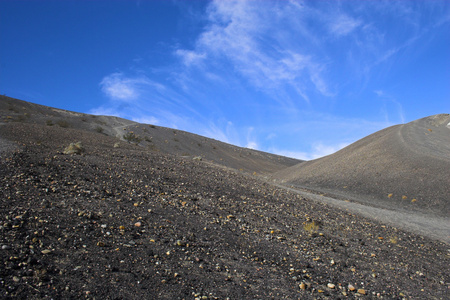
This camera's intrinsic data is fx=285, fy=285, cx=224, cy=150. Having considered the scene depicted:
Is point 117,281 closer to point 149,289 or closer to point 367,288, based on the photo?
point 149,289

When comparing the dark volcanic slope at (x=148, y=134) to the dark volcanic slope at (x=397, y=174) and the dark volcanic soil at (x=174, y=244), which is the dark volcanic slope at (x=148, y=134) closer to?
the dark volcanic slope at (x=397, y=174)

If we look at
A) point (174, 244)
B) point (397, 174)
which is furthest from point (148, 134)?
point (174, 244)

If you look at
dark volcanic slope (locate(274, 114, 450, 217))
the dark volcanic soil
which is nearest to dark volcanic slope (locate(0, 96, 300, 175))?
dark volcanic slope (locate(274, 114, 450, 217))

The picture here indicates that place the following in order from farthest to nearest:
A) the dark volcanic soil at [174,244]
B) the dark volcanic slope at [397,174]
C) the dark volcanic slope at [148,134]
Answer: the dark volcanic slope at [148,134], the dark volcanic slope at [397,174], the dark volcanic soil at [174,244]

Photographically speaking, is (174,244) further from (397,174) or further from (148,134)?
(148,134)

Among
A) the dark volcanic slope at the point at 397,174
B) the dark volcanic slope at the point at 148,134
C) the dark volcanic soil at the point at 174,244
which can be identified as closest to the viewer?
the dark volcanic soil at the point at 174,244

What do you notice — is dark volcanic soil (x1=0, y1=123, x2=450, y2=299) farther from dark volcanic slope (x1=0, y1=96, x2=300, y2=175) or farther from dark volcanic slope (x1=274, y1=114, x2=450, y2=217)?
dark volcanic slope (x1=0, y1=96, x2=300, y2=175)

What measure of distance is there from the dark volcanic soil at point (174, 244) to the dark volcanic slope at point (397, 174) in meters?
10.3

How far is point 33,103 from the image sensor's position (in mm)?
51188

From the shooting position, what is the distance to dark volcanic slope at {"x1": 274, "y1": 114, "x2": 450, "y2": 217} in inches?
797

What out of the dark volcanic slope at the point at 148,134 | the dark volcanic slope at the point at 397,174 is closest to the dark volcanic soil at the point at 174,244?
the dark volcanic slope at the point at 397,174

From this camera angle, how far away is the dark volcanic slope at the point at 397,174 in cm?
2025

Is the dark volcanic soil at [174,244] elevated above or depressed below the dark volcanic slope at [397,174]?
below

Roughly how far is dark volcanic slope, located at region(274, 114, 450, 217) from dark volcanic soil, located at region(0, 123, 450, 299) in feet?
33.6
